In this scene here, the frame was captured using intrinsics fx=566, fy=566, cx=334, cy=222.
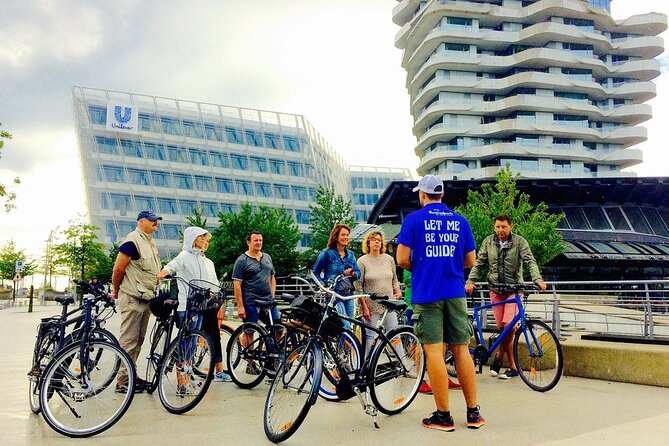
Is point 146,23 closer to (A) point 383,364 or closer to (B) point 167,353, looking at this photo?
(B) point 167,353

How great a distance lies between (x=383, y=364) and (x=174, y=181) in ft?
201

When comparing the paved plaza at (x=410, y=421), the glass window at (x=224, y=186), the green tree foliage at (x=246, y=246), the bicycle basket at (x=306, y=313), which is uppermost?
the glass window at (x=224, y=186)

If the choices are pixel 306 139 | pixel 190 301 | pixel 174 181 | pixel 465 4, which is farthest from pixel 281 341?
pixel 465 4

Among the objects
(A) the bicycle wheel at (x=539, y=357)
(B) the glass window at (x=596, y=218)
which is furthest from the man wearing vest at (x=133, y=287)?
(B) the glass window at (x=596, y=218)

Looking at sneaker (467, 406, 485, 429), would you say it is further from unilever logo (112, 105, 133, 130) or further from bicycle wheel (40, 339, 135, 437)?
unilever logo (112, 105, 133, 130)

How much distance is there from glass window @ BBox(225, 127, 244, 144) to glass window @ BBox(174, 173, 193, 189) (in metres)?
6.68

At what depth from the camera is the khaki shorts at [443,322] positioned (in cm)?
438

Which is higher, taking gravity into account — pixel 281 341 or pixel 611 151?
pixel 611 151

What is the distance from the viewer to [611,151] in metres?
67.1

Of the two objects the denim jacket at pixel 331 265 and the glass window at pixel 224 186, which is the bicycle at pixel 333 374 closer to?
the denim jacket at pixel 331 265

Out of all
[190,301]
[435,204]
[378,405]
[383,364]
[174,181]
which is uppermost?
[174,181]

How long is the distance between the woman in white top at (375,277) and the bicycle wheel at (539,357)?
1.47 m

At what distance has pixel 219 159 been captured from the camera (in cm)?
6494

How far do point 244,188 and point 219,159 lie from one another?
14.3ft
